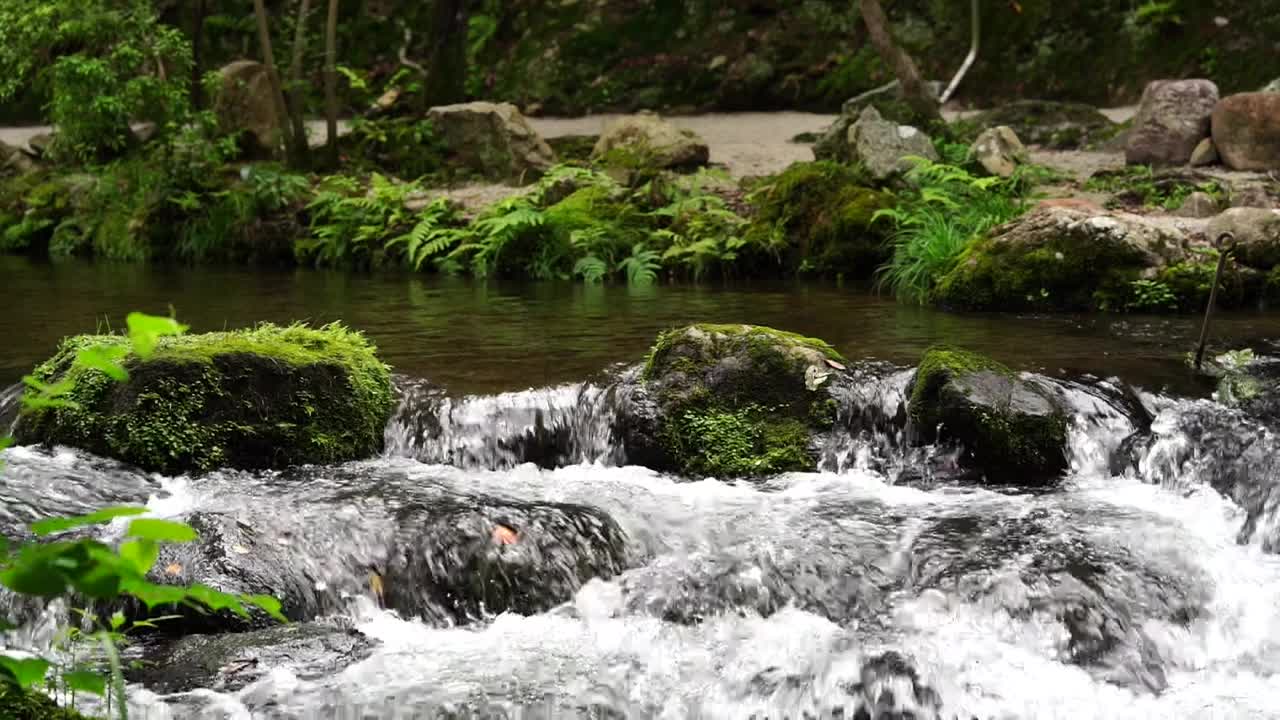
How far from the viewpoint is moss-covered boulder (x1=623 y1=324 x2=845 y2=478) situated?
674 cm

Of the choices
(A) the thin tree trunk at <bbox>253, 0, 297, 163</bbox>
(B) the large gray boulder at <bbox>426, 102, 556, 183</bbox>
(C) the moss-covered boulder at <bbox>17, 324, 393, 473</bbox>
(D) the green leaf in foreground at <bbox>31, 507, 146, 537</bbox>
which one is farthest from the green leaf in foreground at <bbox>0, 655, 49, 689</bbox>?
(A) the thin tree trunk at <bbox>253, 0, 297, 163</bbox>

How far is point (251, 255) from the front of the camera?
16.0 meters

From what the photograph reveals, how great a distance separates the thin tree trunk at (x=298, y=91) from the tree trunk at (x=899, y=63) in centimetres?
754

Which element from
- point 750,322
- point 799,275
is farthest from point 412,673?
point 799,275

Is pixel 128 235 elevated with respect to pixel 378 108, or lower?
lower

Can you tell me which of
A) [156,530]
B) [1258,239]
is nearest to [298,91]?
[1258,239]

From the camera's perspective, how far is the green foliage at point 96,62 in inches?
615

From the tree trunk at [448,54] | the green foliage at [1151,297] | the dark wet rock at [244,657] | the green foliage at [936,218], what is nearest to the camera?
the dark wet rock at [244,657]

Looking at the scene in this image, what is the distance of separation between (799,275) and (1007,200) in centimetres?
216

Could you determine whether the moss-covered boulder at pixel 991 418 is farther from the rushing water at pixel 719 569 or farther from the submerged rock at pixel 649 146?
the submerged rock at pixel 649 146

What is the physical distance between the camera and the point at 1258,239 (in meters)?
9.98

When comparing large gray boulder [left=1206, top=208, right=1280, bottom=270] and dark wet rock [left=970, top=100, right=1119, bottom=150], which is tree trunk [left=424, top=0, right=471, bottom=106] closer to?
dark wet rock [left=970, top=100, right=1119, bottom=150]

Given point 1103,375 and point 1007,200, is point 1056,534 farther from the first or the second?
point 1007,200

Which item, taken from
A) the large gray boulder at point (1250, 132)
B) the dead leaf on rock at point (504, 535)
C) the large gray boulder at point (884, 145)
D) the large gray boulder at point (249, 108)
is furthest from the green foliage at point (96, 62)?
the large gray boulder at point (1250, 132)
